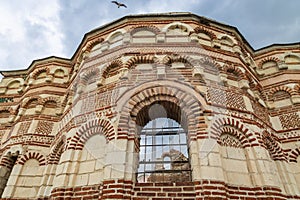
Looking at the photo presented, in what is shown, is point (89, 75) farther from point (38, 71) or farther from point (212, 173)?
point (212, 173)

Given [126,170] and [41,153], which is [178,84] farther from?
[41,153]

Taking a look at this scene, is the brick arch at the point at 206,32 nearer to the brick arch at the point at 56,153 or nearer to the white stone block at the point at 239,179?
the white stone block at the point at 239,179

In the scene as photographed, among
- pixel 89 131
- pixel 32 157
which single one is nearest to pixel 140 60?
pixel 89 131

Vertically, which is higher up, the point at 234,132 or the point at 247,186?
the point at 234,132

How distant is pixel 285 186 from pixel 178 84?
3963 mm

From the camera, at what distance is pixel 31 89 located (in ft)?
30.8

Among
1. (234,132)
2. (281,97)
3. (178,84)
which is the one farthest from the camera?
(281,97)

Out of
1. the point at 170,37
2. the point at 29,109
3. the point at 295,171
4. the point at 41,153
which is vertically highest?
the point at 170,37

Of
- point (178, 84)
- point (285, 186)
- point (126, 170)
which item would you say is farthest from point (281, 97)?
point (126, 170)

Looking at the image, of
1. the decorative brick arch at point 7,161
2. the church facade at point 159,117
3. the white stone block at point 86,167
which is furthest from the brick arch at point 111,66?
the decorative brick arch at point 7,161

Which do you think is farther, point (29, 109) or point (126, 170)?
point (29, 109)

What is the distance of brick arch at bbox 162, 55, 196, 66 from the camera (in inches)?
268

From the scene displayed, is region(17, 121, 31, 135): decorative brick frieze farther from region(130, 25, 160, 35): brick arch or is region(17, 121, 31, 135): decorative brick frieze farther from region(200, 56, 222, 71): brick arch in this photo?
region(200, 56, 222, 71): brick arch

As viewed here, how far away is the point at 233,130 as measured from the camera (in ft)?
18.1
